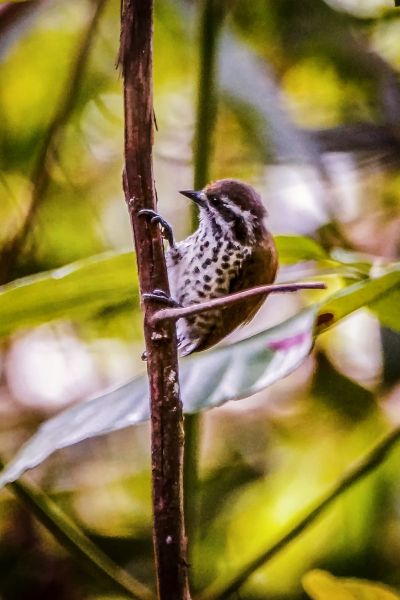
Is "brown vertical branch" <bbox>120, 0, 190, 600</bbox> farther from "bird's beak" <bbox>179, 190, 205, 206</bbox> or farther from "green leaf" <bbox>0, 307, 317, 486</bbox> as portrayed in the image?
"bird's beak" <bbox>179, 190, 205, 206</bbox>

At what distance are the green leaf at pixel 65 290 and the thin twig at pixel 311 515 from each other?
0.82ft

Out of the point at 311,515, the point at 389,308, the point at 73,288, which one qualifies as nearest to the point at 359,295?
the point at 389,308

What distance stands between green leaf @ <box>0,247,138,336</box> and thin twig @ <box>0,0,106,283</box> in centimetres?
32

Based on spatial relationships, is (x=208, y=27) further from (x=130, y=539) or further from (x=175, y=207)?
(x=130, y=539)

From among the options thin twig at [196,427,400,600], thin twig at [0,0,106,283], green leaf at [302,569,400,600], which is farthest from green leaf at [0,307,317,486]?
thin twig at [0,0,106,283]

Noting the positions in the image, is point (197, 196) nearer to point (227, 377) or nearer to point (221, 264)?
point (221, 264)

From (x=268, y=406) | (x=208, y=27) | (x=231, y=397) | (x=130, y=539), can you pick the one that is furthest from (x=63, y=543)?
(x=208, y=27)

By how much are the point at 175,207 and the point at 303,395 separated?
21 centimetres

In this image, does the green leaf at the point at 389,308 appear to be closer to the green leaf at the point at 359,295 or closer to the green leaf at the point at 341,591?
the green leaf at the point at 359,295

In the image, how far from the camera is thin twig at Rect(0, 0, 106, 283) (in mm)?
827

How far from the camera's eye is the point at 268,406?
833 mm

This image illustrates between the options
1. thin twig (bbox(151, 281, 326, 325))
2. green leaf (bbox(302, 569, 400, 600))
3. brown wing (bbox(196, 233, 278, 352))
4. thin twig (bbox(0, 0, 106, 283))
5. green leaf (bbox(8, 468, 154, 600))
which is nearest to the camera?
thin twig (bbox(151, 281, 326, 325))

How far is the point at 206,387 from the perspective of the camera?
0.44 m

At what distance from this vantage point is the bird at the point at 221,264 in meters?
0.60
